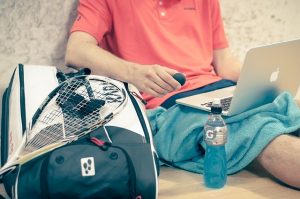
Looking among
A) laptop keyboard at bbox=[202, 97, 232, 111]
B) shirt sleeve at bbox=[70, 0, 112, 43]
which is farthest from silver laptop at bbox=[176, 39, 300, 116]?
shirt sleeve at bbox=[70, 0, 112, 43]

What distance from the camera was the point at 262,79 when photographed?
1.15 meters

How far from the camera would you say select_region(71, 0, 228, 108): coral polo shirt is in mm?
1376

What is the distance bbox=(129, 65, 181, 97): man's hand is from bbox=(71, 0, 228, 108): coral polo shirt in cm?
16

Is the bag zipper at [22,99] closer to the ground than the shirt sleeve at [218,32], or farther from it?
closer to the ground

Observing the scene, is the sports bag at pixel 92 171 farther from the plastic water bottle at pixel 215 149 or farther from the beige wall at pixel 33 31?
the beige wall at pixel 33 31

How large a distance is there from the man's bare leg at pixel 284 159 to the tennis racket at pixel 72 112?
392 mm

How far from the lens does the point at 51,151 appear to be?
87cm

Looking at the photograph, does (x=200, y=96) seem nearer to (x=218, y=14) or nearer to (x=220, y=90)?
(x=220, y=90)

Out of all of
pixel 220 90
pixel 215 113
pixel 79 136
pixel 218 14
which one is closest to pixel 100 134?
pixel 79 136

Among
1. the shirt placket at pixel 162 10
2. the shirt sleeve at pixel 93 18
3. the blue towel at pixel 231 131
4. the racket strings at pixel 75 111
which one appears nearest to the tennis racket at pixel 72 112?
the racket strings at pixel 75 111

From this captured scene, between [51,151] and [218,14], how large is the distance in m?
0.91

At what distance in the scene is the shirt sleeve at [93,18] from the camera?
1.34 metres

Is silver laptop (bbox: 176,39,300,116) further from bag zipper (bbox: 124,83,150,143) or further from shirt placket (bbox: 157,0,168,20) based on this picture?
shirt placket (bbox: 157,0,168,20)

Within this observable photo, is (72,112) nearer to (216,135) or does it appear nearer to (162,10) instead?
(216,135)
